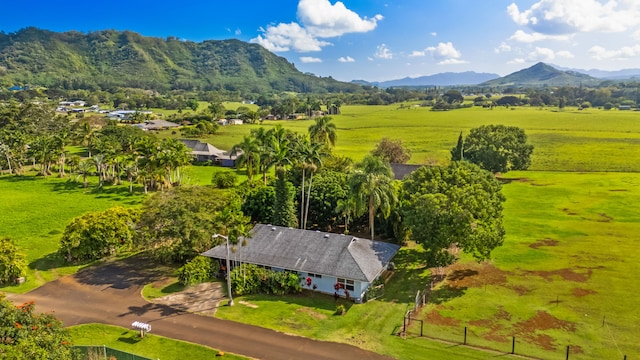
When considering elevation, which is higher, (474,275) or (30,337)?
(30,337)

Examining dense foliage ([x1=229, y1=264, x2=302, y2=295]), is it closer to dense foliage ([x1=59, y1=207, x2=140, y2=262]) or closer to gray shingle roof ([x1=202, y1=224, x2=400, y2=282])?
gray shingle roof ([x1=202, y1=224, x2=400, y2=282])

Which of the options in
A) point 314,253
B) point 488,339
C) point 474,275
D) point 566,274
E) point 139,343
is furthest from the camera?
point 566,274

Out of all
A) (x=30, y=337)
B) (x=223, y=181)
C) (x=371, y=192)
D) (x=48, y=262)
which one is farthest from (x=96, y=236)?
(x=223, y=181)

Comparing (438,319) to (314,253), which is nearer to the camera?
(438,319)

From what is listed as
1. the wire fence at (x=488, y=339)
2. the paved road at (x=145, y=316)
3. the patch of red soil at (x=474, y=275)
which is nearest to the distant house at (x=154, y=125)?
the paved road at (x=145, y=316)

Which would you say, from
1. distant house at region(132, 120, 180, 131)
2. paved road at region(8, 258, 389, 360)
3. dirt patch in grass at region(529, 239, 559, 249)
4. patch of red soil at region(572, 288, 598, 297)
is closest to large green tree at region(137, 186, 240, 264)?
paved road at region(8, 258, 389, 360)

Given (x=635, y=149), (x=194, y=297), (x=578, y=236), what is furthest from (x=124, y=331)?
(x=635, y=149)

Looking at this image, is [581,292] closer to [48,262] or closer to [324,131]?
[324,131]
